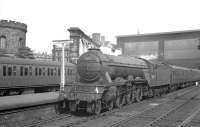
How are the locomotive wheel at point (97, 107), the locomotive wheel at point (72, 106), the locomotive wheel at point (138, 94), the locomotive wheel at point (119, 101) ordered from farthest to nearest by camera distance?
the locomotive wheel at point (138, 94)
the locomotive wheel at point (119, 101)
the locomotive wheel at point (72, 106)
the locomotive wheel at point (97, 107)

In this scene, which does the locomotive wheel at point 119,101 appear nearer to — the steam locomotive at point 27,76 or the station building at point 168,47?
the steam locomotive at point 27,76

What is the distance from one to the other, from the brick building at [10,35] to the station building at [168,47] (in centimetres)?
2857

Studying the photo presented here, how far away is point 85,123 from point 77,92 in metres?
2.17

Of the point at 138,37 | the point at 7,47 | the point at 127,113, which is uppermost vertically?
the point at 138,37

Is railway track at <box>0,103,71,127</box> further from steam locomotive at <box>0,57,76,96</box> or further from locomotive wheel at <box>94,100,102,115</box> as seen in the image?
steam locomotive at <box>0,57,76,96</box>

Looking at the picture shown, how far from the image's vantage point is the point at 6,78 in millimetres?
16406

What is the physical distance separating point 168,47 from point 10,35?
1346 inches

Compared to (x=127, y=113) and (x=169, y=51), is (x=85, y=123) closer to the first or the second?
(x=127, y=113)

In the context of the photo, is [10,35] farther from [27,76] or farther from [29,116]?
[29,116]

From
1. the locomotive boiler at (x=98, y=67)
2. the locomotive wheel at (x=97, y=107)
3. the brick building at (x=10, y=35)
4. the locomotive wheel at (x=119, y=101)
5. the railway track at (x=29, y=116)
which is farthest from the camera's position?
the brick building at (x=10, y=35)

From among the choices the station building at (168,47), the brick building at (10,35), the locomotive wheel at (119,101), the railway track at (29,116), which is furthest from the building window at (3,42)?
the station building at (168,47)

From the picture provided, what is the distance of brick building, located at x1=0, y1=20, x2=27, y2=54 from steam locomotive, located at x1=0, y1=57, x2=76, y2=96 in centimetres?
1292

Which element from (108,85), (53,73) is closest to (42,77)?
(53,73)

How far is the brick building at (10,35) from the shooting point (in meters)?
31.5
